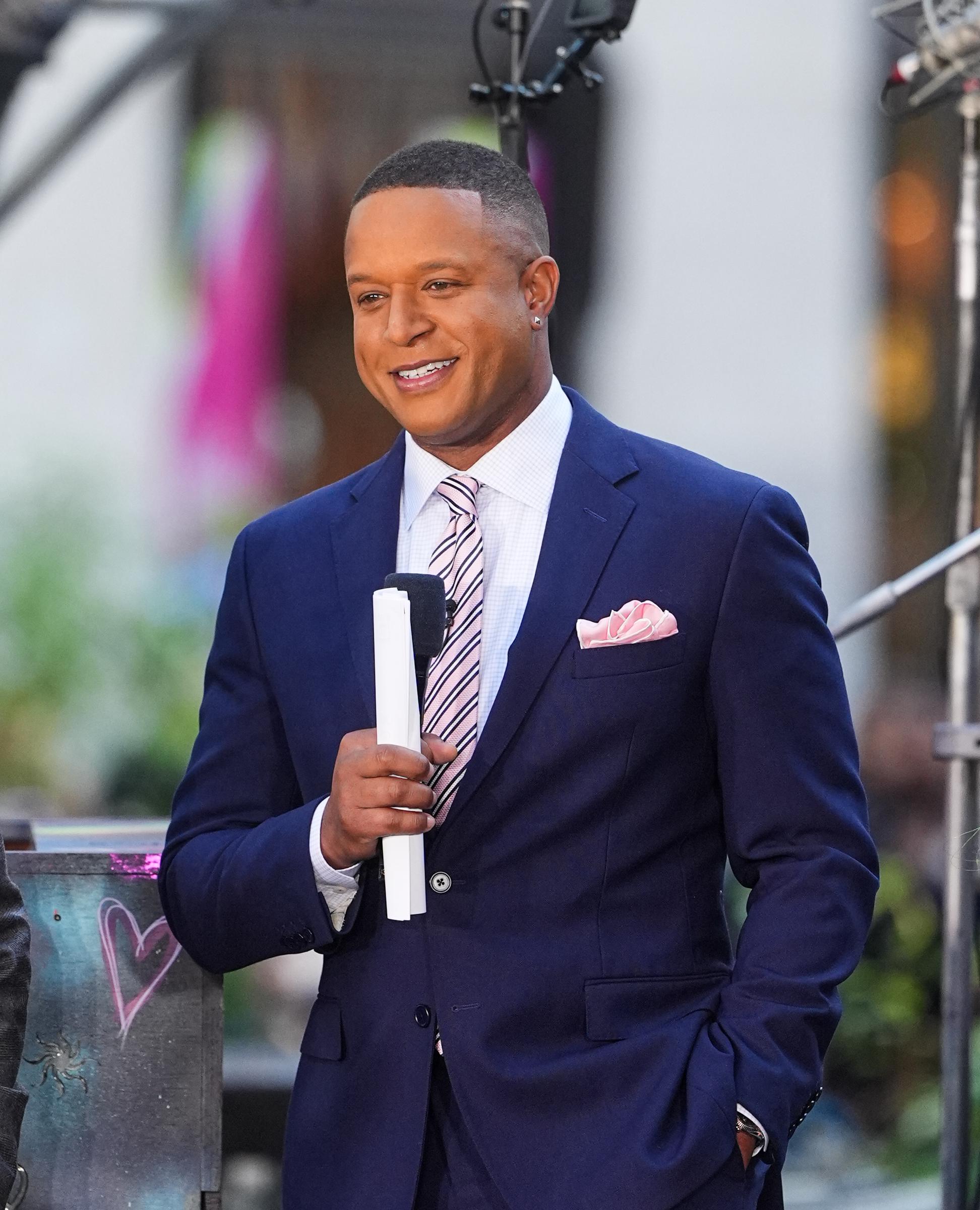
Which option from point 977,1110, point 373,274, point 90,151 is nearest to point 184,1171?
point 373,274

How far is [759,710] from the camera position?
222 centimetres

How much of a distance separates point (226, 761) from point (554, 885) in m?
0.54

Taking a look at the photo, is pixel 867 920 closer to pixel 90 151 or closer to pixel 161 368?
pixel 161 368

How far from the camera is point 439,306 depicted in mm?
2234

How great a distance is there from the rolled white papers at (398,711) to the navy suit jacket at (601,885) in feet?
0.74

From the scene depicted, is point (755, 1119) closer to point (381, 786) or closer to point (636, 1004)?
point (636, 1004)

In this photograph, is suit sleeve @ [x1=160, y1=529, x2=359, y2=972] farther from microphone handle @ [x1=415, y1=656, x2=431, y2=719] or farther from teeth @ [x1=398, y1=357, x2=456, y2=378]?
teeth @ [x1=398, y1=357, x2=456, y2=378]

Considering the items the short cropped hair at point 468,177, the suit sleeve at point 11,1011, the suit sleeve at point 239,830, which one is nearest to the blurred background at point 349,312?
the short cropped hair at point 468,177

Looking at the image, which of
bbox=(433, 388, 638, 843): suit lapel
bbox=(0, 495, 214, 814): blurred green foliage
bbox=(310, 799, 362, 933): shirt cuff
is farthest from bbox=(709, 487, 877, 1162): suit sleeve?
bbox=(0, 495, 214, 814): blurred green foliage

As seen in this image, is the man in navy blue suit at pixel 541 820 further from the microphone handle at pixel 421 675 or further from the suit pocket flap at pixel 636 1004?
the microphone handle at pixel 421 675

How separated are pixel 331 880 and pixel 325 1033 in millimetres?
231

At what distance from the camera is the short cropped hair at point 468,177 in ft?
7.50

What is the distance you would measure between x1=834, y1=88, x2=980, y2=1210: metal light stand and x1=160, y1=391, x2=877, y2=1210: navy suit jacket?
2.80 ft

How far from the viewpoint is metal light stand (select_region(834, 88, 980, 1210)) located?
9.97 feet
